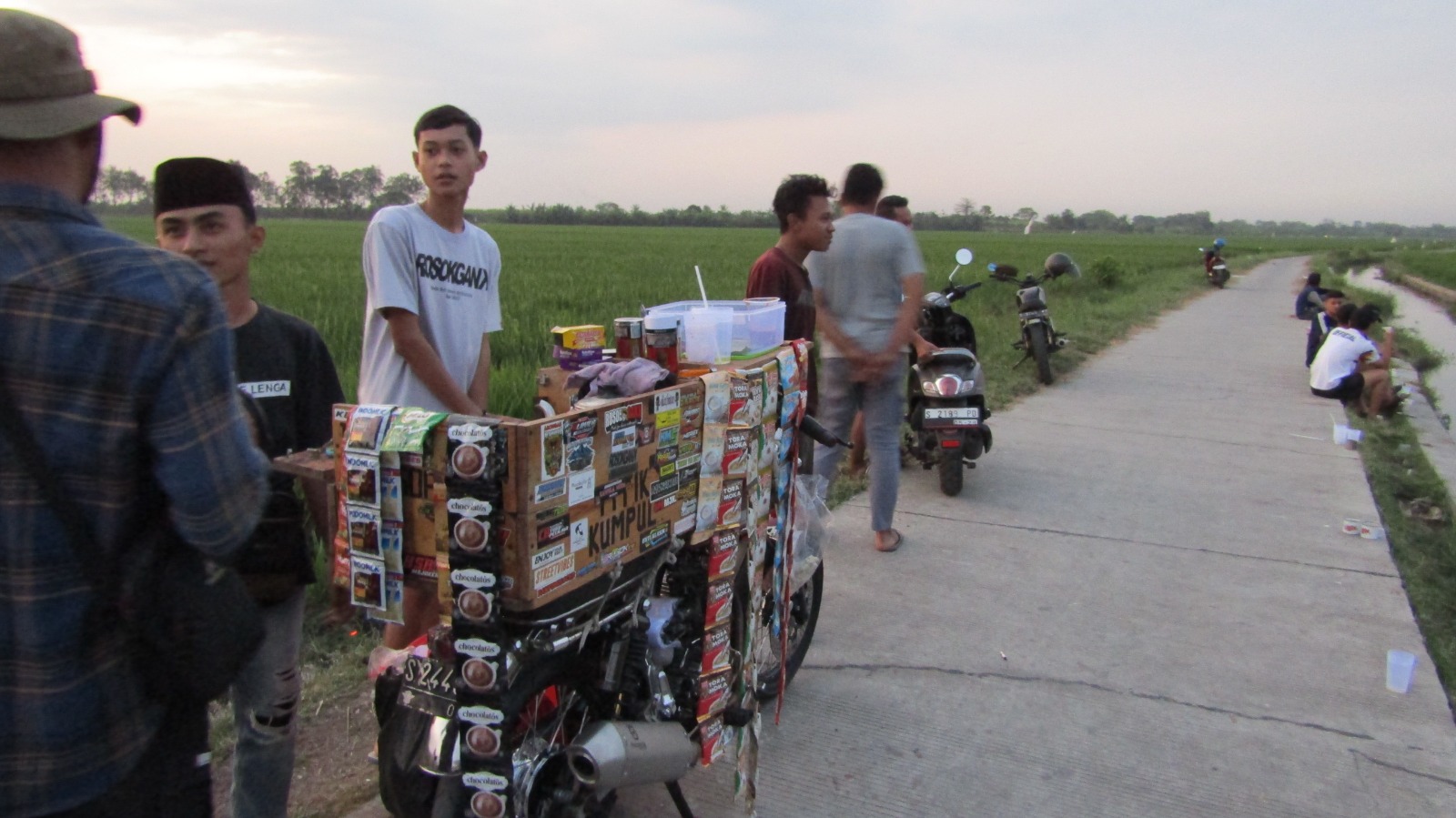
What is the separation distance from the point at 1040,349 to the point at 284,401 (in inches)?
329

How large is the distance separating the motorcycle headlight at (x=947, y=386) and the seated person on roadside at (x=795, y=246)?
58.4 inches

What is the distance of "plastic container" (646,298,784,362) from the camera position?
2.85m

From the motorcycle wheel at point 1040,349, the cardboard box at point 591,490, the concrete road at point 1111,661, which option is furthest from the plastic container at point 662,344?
the motorcycle wheel at point 1040,349

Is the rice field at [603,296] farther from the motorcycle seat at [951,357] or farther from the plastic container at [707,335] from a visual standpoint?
the motorcycle seat at [951,357]

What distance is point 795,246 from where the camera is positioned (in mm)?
4672

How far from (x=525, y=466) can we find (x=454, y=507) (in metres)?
0.15

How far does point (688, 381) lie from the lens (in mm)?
2482

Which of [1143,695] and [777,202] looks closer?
[1143,695]

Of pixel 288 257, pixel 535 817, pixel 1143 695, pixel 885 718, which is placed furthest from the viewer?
pixel 288 257

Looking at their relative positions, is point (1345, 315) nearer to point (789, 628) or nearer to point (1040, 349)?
point (1040, 349)

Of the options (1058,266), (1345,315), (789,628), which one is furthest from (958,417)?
(1345,315)

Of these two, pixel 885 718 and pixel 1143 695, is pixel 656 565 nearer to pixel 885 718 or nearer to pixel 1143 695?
pixel 885 718

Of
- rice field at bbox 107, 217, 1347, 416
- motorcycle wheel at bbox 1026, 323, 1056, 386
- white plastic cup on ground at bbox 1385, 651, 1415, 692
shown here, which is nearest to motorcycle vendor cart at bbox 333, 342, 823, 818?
rice field at bbox 107, 217, 1347, 416

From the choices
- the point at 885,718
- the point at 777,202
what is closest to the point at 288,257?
the point at 777,202
